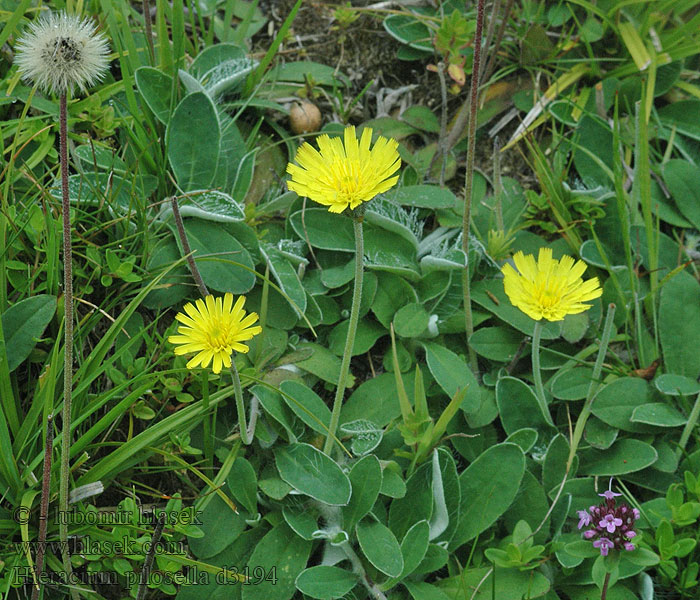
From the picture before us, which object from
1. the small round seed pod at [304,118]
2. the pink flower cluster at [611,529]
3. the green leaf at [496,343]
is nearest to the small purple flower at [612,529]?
the pink flower cluster at [611,529]

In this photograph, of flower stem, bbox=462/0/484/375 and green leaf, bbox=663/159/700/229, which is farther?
green leaf, bbox=663/159/700/229

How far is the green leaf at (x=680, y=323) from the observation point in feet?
8.02

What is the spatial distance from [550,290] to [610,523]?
0.66m

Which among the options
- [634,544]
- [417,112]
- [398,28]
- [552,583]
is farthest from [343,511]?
[398,28]

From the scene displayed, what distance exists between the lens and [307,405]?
221 centimetres

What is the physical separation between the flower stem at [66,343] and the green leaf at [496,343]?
1.35m

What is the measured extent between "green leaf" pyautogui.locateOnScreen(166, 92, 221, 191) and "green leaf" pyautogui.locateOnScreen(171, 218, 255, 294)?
0.59ft

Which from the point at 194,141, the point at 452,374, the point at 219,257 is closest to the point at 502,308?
the point at 452,374

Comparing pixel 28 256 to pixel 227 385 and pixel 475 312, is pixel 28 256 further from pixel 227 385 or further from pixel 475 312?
pixel 475 312

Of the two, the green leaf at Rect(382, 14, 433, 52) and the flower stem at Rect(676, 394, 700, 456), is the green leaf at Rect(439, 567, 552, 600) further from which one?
the green leaf at Rect(382, 14, 433, 52)

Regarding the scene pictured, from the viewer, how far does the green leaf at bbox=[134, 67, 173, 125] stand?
2.48 meters

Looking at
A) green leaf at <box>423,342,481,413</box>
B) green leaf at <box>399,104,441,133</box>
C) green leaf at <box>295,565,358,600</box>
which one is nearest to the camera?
green leaf at <box>295,565,358,600</box>

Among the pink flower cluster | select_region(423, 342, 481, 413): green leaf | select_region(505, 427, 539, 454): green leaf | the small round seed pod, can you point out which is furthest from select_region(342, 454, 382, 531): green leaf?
the small round seed pod

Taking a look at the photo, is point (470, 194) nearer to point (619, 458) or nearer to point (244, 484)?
point (619, 458)
